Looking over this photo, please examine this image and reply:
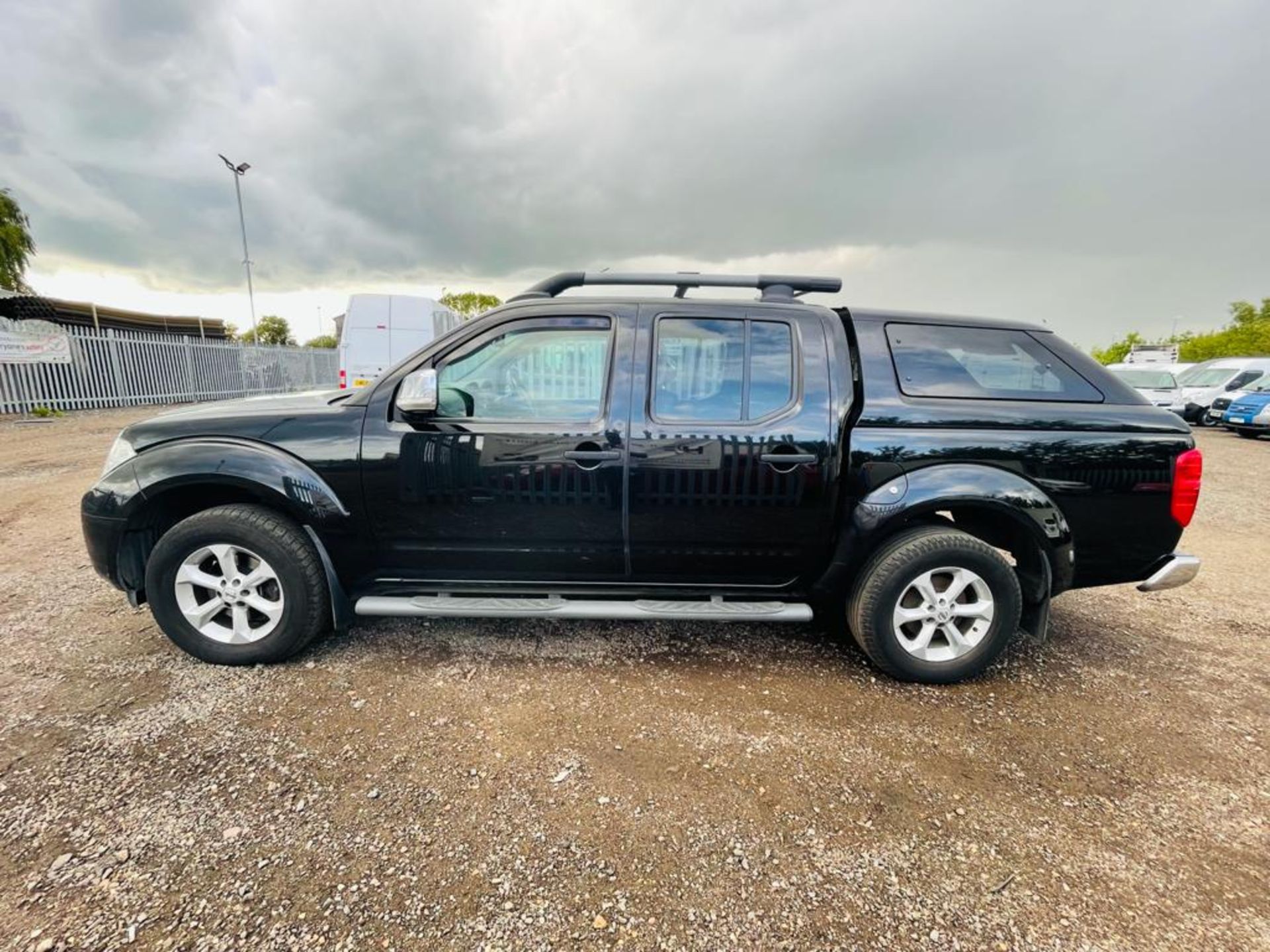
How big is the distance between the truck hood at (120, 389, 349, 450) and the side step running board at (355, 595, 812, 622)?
95 cm

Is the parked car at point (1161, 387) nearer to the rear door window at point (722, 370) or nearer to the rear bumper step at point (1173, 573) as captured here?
the rear bumper step at point (1173, 573)

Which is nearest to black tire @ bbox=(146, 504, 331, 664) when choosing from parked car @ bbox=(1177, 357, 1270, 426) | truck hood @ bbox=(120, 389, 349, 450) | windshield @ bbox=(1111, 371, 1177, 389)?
truck hood @ bbox=(120, 389, 349, 450)

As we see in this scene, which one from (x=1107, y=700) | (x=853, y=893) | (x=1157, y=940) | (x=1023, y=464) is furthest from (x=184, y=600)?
(x=1107, y=700)

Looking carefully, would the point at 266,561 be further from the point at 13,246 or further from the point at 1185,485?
the point at 13,246

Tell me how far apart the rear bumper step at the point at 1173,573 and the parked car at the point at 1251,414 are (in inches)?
561

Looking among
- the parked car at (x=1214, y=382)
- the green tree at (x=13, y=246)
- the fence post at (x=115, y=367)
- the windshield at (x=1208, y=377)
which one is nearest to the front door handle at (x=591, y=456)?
the fence post at (x=115, y=367)

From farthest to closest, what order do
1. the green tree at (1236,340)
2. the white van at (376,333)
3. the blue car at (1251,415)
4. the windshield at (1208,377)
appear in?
1. the green tree at (1236,340)
2. the windshield at (1208,377)
3. the blue car at (1251,415)
4. the white van at (376,333)

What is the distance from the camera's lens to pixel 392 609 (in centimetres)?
270

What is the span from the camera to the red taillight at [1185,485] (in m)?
2.58

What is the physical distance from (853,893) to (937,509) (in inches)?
64.6

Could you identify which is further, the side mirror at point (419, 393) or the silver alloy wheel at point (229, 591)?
the silver alloy wheel at point (229, 591)

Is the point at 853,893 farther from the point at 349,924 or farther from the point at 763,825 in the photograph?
the point at 349,924

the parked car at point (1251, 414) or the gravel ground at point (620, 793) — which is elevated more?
the parked car at point (1251, 414)

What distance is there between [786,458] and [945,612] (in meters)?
1.06
